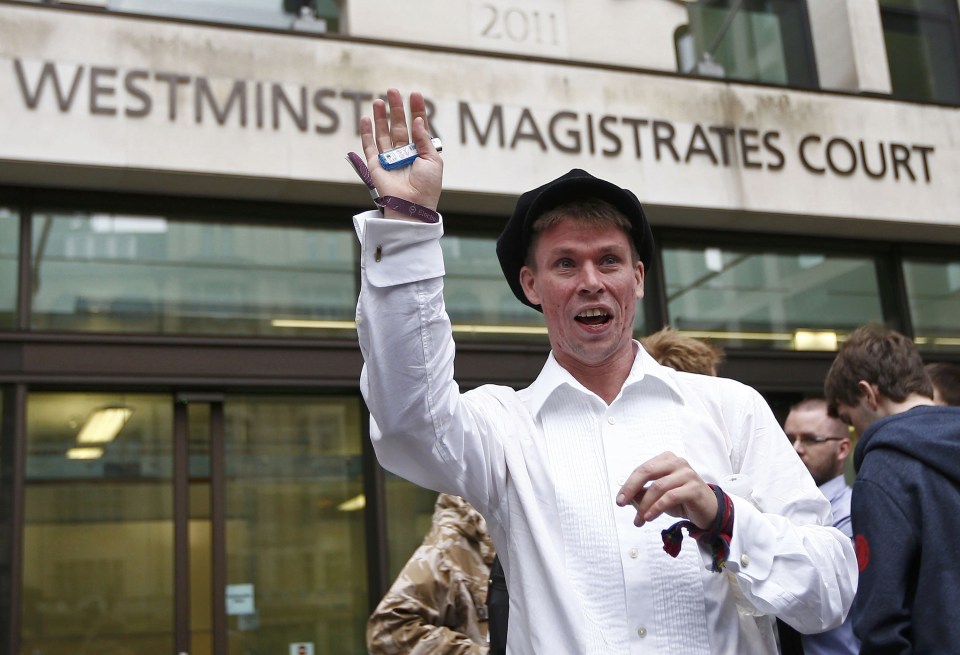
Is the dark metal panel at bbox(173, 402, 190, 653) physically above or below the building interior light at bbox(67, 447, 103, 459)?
below

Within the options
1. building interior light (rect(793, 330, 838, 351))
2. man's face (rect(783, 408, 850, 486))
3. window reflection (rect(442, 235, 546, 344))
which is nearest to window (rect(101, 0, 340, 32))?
window reflection (rect(442, 235, 546, 344))

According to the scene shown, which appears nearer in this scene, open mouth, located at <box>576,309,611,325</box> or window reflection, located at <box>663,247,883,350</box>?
open mouth, located at <box>576,309,611,325</box>

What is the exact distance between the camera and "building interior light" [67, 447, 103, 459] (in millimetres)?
6727

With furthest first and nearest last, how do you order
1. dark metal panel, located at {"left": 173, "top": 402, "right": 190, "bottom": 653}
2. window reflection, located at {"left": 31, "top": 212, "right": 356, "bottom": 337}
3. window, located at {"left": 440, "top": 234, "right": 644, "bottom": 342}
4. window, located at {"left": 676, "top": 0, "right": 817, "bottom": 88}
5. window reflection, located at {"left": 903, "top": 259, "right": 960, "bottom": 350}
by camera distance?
window reflection, located at {"left": 903, "top": 259, "right": 960, "bottom": 350}, window, located at {"left": 676, "top": 0, "right": 817, "bottom": 88}, window, located at {"left": 440, "top": 234, "right": 644, "bottom": 342}, window reflection, located at {"left": 31, "top": 212, "right": 356, "bottom": 337}, dark metal panel, located at {"left": 173, "top": 402, "right": 190, "bottom": 653}

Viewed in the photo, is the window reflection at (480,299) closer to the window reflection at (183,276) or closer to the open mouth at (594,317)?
the window reflection at (183,276)

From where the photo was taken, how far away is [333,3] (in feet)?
25.7

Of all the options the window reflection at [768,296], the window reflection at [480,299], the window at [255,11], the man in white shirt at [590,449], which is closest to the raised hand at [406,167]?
the man in white shirt at [590,449]

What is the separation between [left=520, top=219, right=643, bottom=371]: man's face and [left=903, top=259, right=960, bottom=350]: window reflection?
7.39 meters

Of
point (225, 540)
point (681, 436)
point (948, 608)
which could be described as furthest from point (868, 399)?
point (225, 540)

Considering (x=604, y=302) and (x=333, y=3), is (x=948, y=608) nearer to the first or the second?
(x=604, y=302)

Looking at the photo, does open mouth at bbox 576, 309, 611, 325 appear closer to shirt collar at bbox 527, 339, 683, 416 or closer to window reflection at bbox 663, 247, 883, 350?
shirt collar at bbox 527, 339, 683, 416

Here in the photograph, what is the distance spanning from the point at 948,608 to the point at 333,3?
20.3 ft

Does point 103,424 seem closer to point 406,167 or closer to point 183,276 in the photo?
point 183,276

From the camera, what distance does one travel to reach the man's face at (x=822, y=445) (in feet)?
15.3
